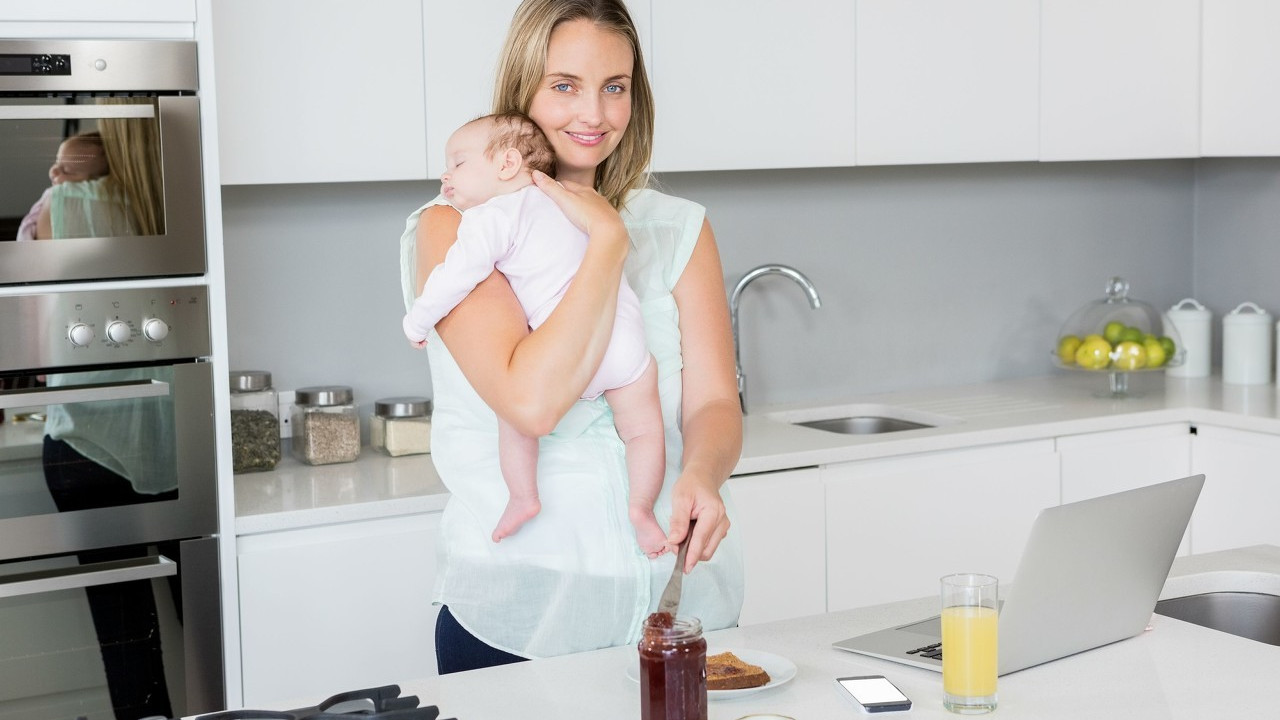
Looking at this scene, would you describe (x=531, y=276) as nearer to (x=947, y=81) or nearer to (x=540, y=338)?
(x=540, y=338)

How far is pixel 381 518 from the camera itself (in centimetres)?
257

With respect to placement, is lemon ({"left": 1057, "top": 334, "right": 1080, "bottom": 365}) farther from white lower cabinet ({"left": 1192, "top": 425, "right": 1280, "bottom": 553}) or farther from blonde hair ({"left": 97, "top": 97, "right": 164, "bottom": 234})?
blonde hair ({"left": 97, "top": 97, "right": 164, "bottom": 234})

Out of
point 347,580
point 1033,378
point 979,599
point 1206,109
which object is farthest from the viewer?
point 1033,378

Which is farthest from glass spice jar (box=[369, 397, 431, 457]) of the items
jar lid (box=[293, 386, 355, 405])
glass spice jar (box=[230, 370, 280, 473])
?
glass spice jar (box=[230, 370, 280, 473])

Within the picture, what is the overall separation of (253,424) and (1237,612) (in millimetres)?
1890

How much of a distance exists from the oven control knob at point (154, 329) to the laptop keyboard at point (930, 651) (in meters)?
1.48

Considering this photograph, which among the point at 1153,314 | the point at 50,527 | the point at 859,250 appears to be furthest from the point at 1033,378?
the point at 50,527

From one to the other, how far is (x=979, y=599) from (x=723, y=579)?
528 mm

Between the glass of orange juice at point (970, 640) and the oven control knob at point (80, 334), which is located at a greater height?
the oven control knob at point (80, 334)

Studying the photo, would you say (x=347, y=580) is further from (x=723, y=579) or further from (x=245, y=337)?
(x=723, y=579)

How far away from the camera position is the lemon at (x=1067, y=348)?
358cm

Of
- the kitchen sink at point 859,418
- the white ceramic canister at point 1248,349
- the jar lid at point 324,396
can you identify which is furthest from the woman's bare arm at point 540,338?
the white ceramic canister at point 1248,349

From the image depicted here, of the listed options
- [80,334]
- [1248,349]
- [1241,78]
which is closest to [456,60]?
[80,334]

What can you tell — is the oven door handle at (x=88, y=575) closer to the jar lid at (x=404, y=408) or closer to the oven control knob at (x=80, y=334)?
the oven control knob at (x=80, y=334)
